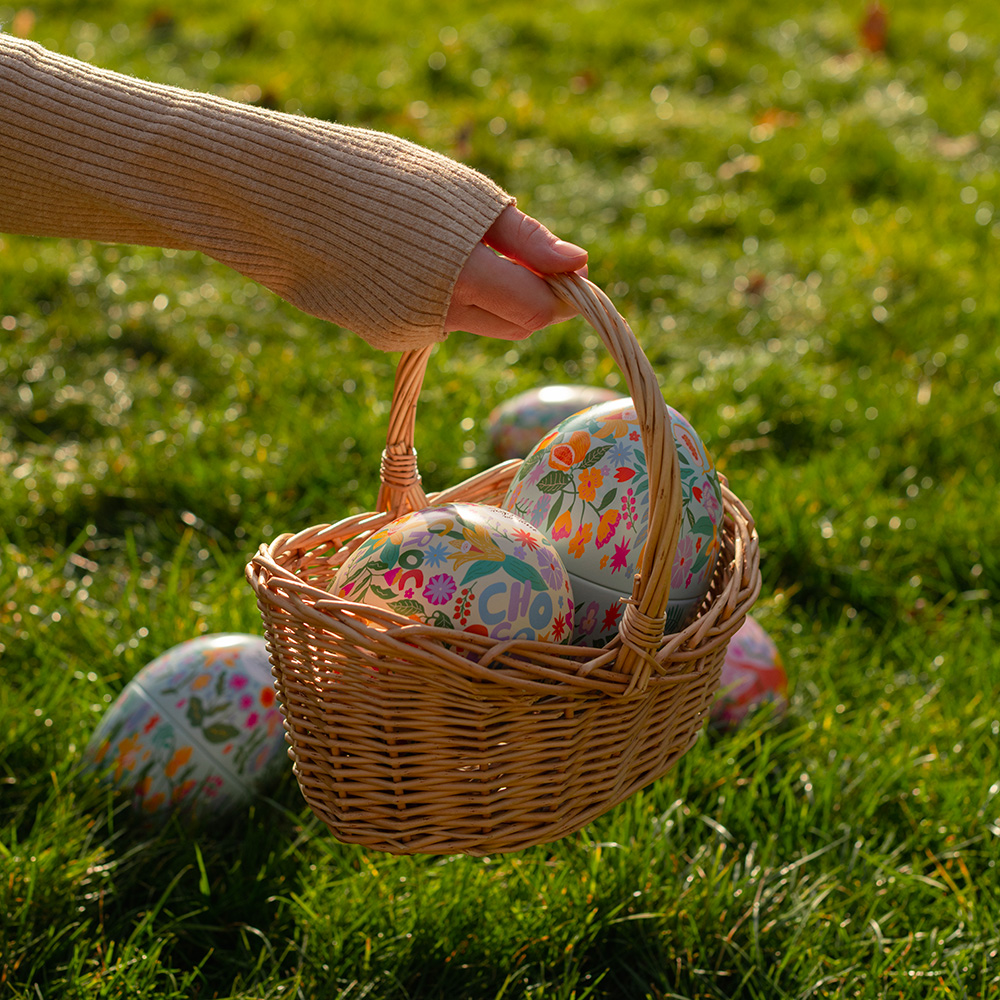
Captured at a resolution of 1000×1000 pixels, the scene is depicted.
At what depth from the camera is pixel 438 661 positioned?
1357mm

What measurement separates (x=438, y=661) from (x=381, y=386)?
2.25 metres

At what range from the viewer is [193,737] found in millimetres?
2039

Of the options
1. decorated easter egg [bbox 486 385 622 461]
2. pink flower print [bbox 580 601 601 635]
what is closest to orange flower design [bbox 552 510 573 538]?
pink flower print [bbox 580 601 601 635]

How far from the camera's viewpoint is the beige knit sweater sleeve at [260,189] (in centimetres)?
144

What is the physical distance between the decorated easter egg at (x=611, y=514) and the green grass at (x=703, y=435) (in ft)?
1.64

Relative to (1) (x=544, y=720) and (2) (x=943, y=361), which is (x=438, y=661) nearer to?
(1) (x=544, y=720)

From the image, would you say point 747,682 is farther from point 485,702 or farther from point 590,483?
point 485,702

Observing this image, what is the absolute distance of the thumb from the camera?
4.79ft

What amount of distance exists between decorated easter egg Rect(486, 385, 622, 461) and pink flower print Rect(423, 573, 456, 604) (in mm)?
1403

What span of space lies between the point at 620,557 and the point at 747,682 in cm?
69

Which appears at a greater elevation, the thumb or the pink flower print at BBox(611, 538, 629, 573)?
the thumb

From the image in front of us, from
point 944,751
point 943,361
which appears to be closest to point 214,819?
point 944,751

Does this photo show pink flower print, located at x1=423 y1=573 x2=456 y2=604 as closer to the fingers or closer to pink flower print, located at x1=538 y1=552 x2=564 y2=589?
pink flower print, located at x1=538 y1=552 x2=564 y2=589

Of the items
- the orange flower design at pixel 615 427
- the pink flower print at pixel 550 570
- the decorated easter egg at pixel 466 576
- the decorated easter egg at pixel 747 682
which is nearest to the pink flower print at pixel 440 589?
the decorated easter egg at pixel 466 576
